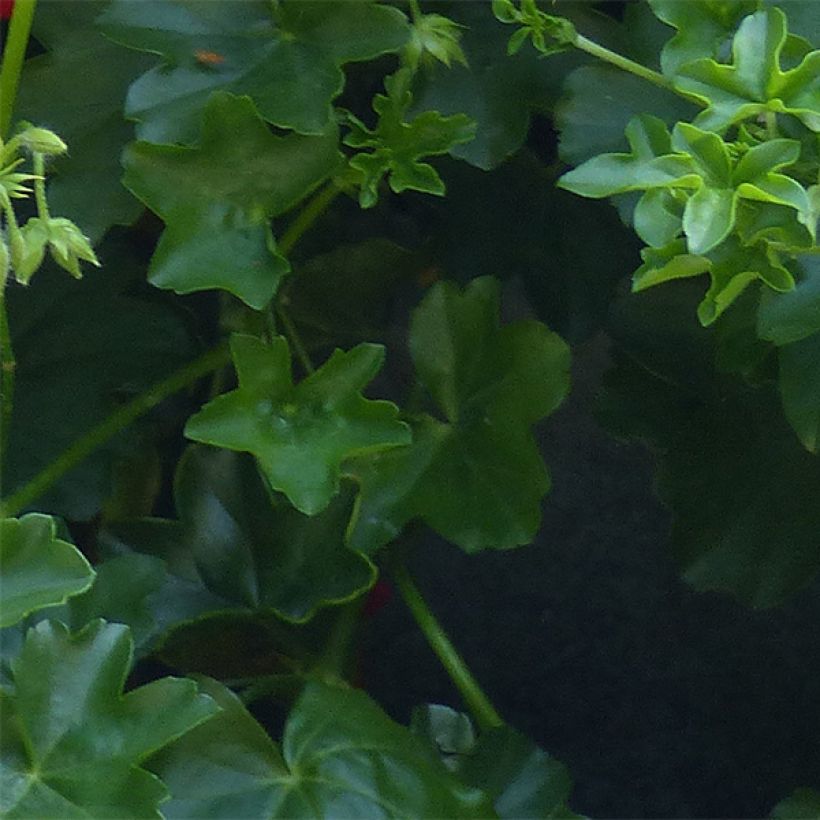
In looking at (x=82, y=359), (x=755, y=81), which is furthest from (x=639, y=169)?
(x=82, y=359)

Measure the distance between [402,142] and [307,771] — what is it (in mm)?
321

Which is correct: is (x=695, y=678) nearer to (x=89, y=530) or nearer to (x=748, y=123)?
(x=89, y=530)

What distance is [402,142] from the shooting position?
2.07 feet

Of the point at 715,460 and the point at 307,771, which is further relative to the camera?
the point at 715,460

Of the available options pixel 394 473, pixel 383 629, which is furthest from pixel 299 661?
pixel 383 629

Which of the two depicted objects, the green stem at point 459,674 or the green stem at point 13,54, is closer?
the green stem at point 13,54

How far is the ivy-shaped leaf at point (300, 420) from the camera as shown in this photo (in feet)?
2.02

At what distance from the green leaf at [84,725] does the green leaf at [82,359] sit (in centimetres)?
20

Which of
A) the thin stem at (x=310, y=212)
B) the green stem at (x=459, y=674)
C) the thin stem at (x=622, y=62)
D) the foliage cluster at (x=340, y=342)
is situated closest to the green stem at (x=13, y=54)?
the foliage cluster at (x=340, y=342)

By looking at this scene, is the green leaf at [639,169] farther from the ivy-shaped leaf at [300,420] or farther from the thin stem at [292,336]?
the thin stem at [292,336]

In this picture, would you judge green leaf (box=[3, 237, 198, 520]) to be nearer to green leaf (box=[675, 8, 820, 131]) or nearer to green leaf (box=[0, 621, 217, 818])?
green leaf (box=[0, 621, 217, 818])

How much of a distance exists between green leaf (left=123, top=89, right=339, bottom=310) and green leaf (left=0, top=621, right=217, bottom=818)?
18 centimetres

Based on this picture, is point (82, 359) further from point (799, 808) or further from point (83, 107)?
point (799, 808)

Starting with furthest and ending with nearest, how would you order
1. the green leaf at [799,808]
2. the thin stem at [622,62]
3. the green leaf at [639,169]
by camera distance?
the green leaf at [799,808]
the thin stem at [622,62]
the green leaf at [639,169]
